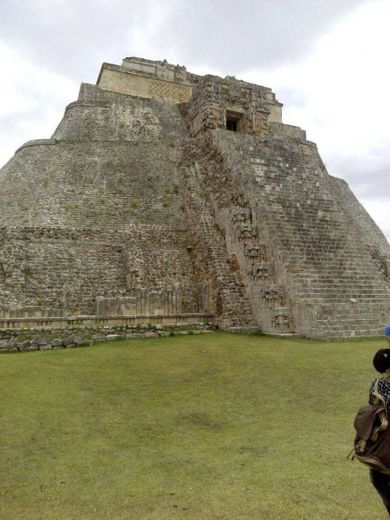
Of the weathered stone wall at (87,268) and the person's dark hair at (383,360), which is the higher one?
the weathered stone wall at (87,268)

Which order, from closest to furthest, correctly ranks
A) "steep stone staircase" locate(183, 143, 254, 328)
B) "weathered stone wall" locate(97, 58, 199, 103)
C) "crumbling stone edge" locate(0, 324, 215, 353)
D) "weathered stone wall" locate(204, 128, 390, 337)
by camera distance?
"crumbling stone edge" locate(0, 324, 215, 353)
"weathered stone wall" locate(204, 128, 390, 337)
"steep stone staircase" locate(183, 143, 254, 328)
"weathered stone wall" locate(97, 58, 199, 103)

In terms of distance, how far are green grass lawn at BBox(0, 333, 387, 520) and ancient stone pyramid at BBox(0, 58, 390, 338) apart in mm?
4439

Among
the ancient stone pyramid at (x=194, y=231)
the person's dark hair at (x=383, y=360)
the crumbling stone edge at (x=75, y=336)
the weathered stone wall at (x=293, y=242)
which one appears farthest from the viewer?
the ancient stone pyramid at (x=194, y=231)

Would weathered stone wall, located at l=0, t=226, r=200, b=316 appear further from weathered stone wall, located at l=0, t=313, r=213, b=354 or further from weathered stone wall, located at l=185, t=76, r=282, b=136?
weathered stone wall, located at l=185, t=76, r=282, b=136

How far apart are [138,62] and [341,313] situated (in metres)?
19.9

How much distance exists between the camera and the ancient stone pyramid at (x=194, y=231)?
1373 cm

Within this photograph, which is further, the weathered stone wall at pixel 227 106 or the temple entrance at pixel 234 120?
the temple entrance at pixel 234 120

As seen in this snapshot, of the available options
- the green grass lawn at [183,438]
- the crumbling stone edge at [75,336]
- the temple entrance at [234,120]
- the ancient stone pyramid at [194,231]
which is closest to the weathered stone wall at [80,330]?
the crumbling stone edge at [75,336]

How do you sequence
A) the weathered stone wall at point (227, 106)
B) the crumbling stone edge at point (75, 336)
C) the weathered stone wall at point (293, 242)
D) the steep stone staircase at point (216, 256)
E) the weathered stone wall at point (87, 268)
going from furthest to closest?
the weathered stone wall at point (227, 106)
the weathered stone wall at point (87, 268)
the steep stone staircase at point (216, 256)
the weathered stone wall at point (293, 242)
the crumbling stone edge at point (75, 336)

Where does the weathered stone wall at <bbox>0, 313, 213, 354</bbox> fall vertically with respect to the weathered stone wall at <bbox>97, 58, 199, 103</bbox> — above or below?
below

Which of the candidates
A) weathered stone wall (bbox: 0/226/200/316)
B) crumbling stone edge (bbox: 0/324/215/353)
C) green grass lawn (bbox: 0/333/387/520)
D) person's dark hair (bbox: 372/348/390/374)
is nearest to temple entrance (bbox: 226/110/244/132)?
weathered stone wall (bbox: 0/226/200/316)

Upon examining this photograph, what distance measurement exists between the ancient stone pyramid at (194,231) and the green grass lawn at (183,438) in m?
4.44

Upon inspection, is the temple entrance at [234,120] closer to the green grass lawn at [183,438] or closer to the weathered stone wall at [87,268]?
the weathered stone wall at [87,268]

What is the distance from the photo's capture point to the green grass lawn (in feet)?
12.0
